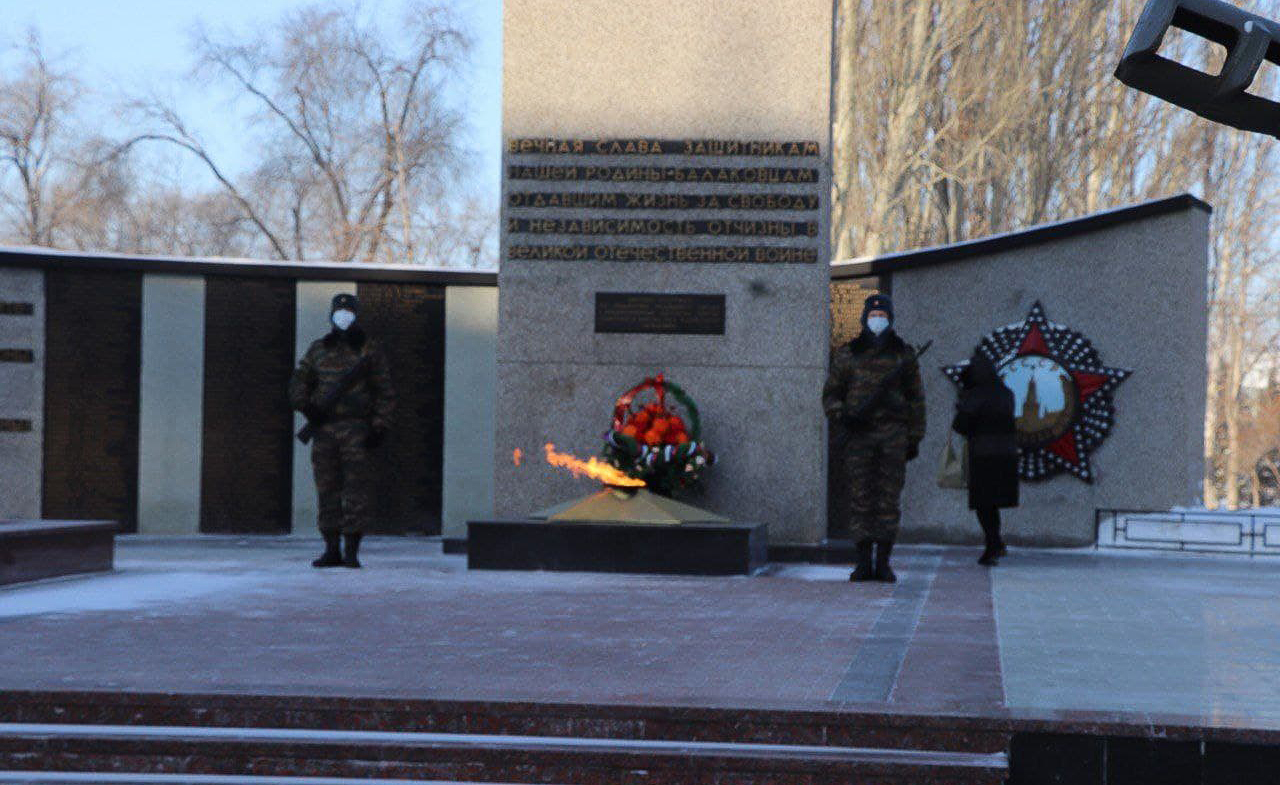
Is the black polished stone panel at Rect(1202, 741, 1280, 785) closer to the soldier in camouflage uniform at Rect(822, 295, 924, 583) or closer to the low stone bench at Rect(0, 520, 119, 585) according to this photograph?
the soldier in camouflage uniform at Rect(822, 295, 924, 583)

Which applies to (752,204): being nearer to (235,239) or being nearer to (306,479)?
(306,479)

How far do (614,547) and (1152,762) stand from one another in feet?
19.6

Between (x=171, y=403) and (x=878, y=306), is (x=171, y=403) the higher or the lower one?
the lower one

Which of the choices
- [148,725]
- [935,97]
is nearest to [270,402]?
[148,725]

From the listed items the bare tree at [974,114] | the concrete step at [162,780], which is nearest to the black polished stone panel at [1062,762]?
the concrete step at [162,780]

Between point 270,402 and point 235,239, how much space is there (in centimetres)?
2234

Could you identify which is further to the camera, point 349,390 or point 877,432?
point 349,390

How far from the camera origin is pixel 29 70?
33.8 meters

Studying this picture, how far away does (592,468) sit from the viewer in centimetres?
1109

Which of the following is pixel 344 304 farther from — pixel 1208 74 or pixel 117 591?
pixel 1208 74

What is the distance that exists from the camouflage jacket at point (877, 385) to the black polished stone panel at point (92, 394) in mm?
6701

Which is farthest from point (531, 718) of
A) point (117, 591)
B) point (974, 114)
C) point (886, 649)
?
point (974, 114)

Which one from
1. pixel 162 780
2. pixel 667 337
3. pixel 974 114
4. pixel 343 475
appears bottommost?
pixel 162 780

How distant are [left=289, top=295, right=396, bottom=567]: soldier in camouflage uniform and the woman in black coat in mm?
4210
